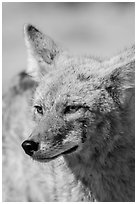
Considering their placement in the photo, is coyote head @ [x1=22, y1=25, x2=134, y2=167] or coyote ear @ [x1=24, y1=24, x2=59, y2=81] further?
coyote ear @ [x1=24, y1=24, x2=59, y2=81]

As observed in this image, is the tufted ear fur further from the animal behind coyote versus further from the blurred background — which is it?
the blurred background

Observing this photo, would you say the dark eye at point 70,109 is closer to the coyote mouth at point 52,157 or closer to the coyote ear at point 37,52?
the coyote mouth at point 52,157

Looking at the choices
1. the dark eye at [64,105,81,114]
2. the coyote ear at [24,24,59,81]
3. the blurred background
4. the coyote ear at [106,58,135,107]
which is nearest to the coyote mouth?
the dark eye at [64,105,81,114]

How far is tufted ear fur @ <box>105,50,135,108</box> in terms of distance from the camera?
6.45m

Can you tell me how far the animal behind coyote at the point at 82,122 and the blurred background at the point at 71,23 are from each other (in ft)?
35.2

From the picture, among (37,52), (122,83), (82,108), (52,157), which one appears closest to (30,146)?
(52,157)

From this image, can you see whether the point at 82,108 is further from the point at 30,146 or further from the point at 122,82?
the point at 30,146

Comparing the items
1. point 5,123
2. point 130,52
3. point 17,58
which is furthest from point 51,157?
point 17,58

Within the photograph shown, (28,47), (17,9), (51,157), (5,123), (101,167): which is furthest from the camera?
(17,9)

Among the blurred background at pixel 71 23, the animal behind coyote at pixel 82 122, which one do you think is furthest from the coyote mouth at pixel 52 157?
the blurred background at pixel 71 23

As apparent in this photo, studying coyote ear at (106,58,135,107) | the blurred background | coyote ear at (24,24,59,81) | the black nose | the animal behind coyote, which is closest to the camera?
the black nose

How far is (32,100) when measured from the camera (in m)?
6.86

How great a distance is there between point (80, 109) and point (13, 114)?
9.95ft

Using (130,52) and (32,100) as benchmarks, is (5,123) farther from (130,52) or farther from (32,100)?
(130,52)
